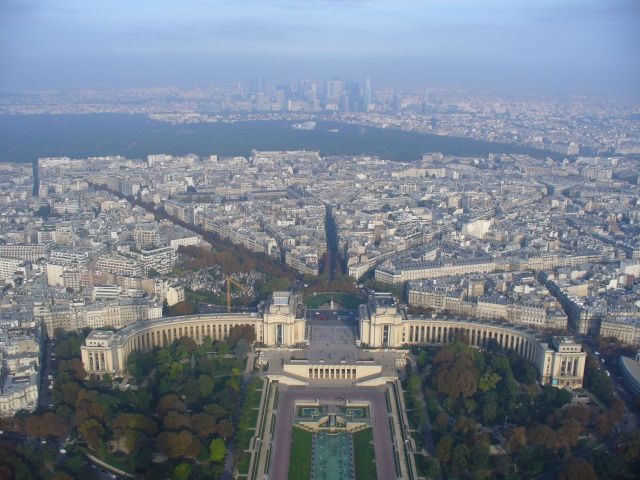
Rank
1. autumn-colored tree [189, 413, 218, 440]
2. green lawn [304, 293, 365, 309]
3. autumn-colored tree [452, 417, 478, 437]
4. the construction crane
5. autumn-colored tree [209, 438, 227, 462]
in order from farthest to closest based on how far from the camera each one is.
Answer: green lawn [304, 293, 365, 309]
the construction crane
autumn-colored tree [452, 417, 478, 437]
autumn-colored tree [189, 413, 218, 440]
autumn-colored tree [209, 438, 227, 462]

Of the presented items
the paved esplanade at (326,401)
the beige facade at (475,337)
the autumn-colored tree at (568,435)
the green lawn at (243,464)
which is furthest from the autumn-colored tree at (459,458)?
the beige facade at (475,337)

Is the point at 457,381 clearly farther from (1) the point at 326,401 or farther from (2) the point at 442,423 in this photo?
(1) the point at 326,401

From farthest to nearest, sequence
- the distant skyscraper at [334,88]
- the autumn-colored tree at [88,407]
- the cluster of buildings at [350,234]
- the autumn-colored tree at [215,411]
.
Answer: the distant skyscraper at [334,88] < the cluster of buildings at [350,234] < the autumn-colored tree at [215,411] < the autumn-colored tree at [88,407]

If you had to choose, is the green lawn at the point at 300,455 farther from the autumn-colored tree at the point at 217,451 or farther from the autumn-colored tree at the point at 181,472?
the autumn-colored tree at the point at 181,472

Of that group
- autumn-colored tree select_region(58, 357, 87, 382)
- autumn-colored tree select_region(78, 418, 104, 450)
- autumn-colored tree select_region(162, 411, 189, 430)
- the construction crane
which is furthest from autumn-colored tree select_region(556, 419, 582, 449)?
autumn-colored tree select_region(58, 357, 87, 382)

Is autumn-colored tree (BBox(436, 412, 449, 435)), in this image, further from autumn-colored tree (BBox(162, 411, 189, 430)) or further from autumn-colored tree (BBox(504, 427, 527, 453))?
autumn-colored tree (BBox(162, 411, 189, 430))

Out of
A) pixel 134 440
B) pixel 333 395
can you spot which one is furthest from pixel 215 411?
pixel 333 395

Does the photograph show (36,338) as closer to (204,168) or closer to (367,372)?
(367,372)
